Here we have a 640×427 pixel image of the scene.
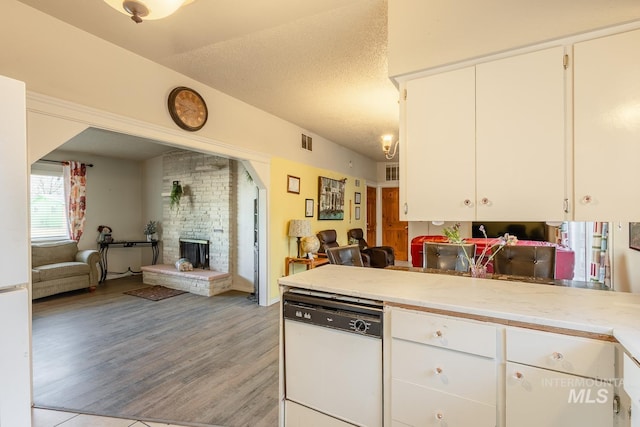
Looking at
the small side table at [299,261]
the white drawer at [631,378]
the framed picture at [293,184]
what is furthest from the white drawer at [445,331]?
the framed picture at [293,184]

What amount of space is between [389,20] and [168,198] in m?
5.52

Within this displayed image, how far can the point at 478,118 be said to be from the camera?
166 cm

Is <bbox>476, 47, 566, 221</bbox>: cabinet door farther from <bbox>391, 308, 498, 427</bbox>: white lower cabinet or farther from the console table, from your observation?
the console table

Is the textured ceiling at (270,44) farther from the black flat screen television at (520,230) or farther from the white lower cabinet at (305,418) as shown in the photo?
the black flat screen television at (520,230)

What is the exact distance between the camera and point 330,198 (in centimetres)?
601

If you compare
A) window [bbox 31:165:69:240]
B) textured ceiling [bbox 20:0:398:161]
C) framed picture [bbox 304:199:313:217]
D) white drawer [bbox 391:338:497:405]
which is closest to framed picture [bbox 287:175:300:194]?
framed picture [bbox 304:199:313:217]

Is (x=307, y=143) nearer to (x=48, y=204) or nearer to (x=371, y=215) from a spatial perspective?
(x=371, y=215)

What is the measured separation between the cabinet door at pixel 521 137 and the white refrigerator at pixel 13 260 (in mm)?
2316

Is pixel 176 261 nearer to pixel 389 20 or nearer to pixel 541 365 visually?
pixel 389 20

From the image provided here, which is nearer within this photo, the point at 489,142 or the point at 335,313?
the point at 335,313

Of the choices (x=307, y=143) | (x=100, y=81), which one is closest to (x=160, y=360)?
(x=100, y=81)

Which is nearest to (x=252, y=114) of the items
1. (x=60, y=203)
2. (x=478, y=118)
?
(x=478, y=118)

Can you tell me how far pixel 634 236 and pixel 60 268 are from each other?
6875 millimetres

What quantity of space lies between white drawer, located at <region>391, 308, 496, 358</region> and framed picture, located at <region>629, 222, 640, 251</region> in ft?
5.44
